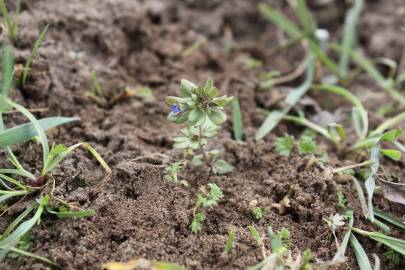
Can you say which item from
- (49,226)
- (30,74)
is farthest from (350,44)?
(49,226)

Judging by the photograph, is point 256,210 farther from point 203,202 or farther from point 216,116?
point 216,116

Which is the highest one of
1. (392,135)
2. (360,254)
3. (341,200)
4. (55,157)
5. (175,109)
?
(175,109)

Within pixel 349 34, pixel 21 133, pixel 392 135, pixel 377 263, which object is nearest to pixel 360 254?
pixel 377 263

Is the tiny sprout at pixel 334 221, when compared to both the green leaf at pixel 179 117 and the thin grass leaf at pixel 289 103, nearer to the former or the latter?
the thin grass leaf at pixel 289 103

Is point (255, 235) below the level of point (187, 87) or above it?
below

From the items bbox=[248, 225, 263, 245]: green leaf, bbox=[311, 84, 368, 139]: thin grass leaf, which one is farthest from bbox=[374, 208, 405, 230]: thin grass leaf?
bbox=[248, 225, 263, 245]: green leaf

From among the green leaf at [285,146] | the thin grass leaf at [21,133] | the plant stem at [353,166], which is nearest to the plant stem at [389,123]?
the plant stem at [353,166]
